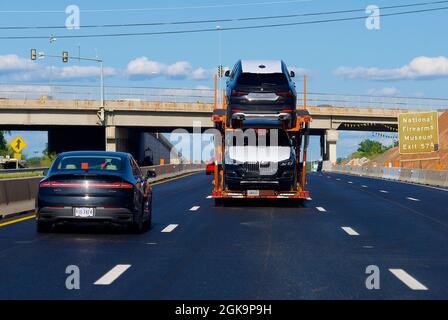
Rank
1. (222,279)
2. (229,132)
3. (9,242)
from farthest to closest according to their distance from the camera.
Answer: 1. (229,132)
2. (9,242)
3. (222,279)

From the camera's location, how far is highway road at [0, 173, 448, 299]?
10289 millimetres

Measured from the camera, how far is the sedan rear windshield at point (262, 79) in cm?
2620

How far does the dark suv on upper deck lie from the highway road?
12.7ft

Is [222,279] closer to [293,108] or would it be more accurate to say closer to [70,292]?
[70,292]

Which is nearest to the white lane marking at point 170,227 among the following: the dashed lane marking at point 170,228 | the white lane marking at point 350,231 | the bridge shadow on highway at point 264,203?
the dashed lane marking at point 170,228

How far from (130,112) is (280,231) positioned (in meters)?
59.4

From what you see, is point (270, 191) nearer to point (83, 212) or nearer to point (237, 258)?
point (83, 212)

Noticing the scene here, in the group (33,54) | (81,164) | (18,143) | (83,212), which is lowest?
(83,212)

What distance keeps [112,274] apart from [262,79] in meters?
15.4

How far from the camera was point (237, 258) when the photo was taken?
13.5 m

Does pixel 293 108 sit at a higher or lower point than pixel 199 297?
higher

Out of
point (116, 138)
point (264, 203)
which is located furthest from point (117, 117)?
point (264, 203)
